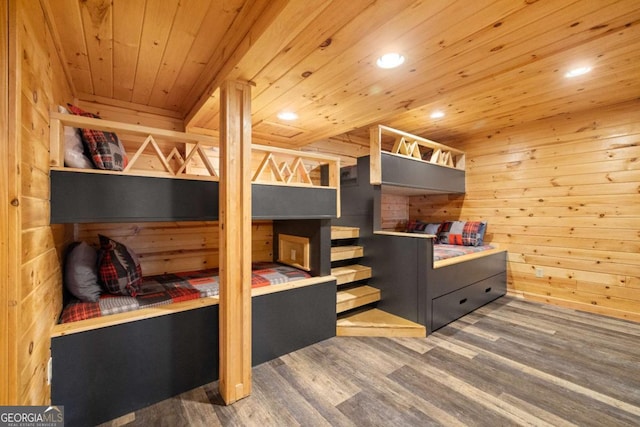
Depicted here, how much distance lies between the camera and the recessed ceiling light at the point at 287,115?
2412mm

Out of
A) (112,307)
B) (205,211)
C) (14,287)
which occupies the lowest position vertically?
(112,307)

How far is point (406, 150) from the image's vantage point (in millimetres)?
3021

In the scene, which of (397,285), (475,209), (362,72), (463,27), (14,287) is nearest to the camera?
(14,287)

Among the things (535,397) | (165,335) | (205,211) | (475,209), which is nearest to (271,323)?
(165,335)

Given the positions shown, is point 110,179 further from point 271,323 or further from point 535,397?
point 535,397

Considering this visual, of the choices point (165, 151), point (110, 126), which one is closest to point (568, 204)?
point (110, 126)

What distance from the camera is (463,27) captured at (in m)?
1.31

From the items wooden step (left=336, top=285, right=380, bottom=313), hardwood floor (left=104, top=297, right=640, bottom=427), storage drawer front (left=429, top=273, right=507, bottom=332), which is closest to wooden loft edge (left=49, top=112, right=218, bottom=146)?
hardwood floor (left=104, top=297, right=640, bottom=427)

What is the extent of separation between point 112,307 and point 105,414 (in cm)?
55

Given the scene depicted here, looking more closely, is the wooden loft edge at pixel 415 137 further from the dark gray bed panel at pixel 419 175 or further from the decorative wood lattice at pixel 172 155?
the decorative wood lattice at pixel 172 155

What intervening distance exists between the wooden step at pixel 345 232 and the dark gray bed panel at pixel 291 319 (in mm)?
643

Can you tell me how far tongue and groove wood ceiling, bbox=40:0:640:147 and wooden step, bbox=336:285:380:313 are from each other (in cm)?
172

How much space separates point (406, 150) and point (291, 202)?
1.64m

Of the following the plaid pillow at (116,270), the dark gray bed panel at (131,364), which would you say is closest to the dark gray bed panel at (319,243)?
the dark gray bed panel at (131,364)
